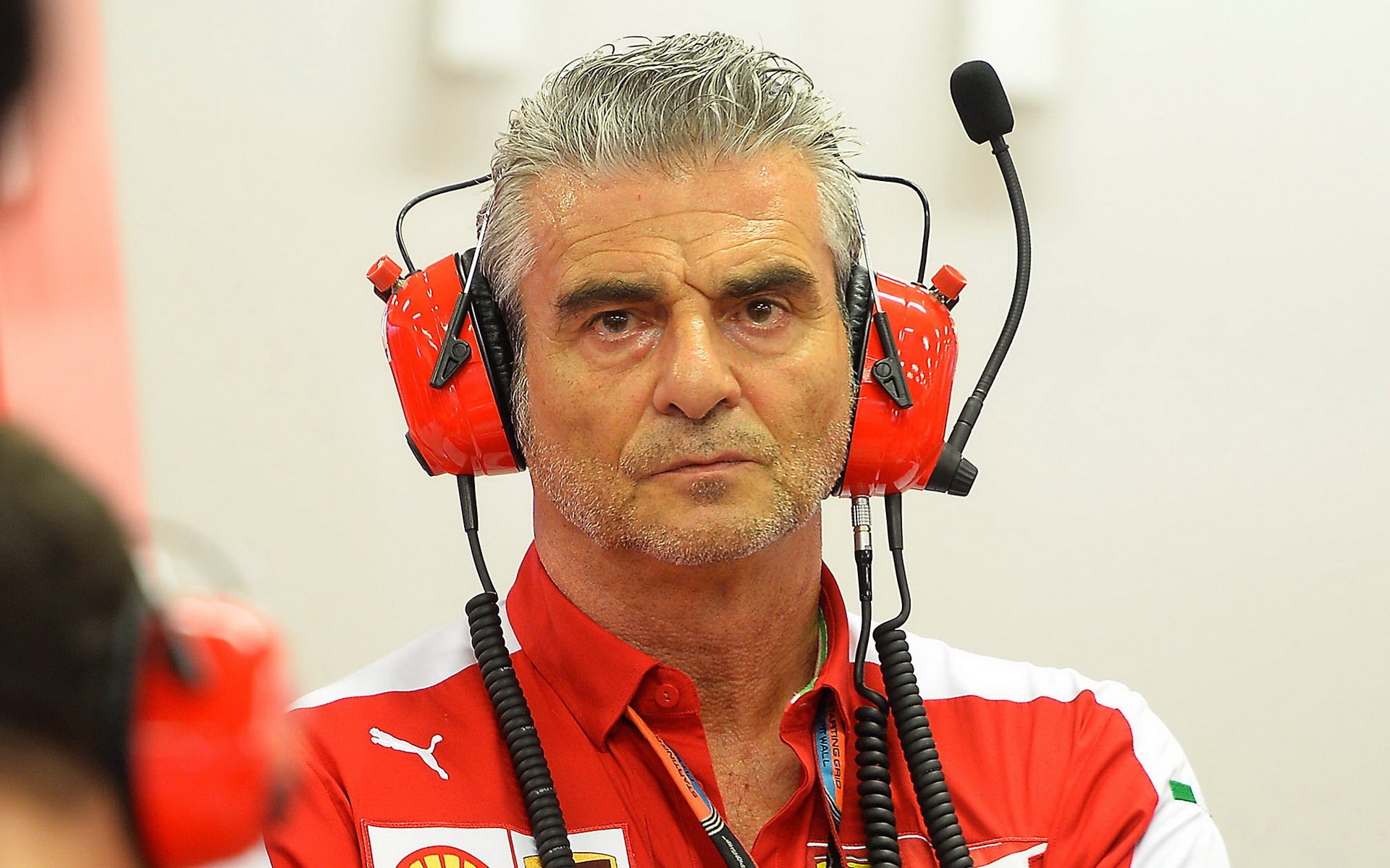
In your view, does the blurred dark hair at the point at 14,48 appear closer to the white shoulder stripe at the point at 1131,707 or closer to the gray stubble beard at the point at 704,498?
the gray stubble beard at the point at 704,498

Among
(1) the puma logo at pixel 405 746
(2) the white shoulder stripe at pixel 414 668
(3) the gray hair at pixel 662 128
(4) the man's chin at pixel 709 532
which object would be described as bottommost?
(1) the puma logo at pixel 405 746

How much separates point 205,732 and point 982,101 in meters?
1.45

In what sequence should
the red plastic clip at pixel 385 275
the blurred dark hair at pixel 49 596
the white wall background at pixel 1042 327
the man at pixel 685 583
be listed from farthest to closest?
the white wall background at pixel 1042 327 → the red plastic clip at pixel 385 275 → the man at pixel 685 583 → the blurred dark hair at pixel 49 596

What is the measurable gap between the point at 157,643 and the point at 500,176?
143 centimetres

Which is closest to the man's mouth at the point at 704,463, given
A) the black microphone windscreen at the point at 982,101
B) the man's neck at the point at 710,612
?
the man's neck at the point at 710,612

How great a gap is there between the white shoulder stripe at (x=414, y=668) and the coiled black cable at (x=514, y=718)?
0.04m

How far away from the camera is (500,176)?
1.71m

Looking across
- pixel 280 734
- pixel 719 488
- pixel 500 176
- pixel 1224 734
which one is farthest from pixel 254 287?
pixel 280 734

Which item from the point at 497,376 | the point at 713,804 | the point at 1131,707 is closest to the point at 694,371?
the point at 497,376

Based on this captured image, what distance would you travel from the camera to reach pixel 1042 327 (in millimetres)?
2559

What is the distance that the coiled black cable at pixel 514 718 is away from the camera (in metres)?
1.40

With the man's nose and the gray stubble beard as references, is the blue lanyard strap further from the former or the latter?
the man's nose

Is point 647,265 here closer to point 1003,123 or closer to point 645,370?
point 645,370

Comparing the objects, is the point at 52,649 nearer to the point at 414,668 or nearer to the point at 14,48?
the point at 14,48
